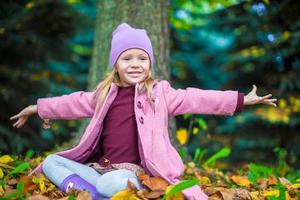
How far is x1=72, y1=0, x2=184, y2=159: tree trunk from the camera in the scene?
4.26 metres

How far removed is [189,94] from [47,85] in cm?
589

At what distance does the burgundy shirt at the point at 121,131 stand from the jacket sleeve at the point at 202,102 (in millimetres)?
60

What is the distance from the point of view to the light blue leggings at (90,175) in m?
→ 2.73

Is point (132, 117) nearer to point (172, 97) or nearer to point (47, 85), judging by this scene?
point (172, 97)

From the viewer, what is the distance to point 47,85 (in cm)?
865

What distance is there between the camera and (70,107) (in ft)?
10.9

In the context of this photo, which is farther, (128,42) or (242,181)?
(242,181)

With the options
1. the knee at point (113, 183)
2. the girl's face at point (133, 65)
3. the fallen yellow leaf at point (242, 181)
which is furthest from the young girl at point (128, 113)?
the fallen yellow leaf at point (242, 181)

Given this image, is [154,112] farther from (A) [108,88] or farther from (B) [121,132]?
(A) [108,88]

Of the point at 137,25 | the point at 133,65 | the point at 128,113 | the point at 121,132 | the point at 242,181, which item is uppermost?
the point at 137,25

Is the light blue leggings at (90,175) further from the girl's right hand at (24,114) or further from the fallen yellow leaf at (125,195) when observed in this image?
the girl's right hand at (24,114)

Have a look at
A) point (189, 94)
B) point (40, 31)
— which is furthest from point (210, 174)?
point (40, 31)

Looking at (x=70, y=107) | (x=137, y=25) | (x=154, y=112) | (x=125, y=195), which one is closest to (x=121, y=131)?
(x=154, y=112)

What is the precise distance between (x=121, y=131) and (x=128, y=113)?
133 millimetres
